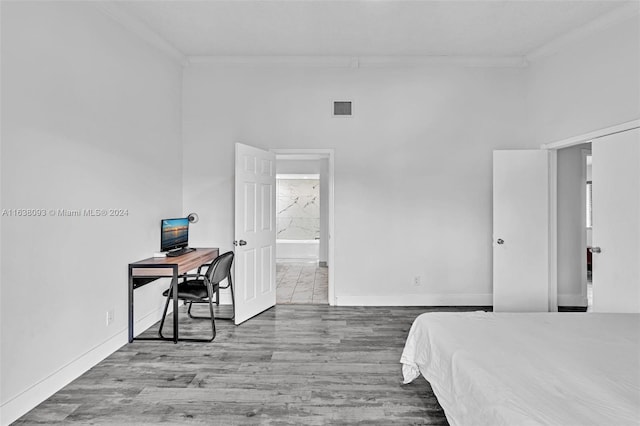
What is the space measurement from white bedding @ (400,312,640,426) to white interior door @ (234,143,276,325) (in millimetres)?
2087

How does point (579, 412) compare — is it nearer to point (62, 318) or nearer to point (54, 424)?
point (54, 424)

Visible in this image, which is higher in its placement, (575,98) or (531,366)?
(575,98)

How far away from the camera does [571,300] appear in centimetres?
425

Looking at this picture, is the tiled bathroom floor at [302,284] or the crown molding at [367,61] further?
the tiled bathroom floor at [302,284]

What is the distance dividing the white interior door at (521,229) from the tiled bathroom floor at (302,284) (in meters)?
2.24

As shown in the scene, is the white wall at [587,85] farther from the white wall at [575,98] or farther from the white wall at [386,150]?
the white wall at [386,150]

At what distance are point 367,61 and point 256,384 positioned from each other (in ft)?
12.3

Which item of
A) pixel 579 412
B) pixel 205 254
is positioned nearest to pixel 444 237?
pixel 205 254

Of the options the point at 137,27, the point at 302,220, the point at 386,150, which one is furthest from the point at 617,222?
the point at 302,220

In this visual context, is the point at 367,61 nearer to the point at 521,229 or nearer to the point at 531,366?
the point at 521,229

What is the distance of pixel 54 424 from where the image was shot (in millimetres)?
2016

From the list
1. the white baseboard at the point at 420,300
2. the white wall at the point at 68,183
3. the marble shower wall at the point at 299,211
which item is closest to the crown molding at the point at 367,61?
the white wall at the point at 68,183

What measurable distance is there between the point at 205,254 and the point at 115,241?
1005 millimetres

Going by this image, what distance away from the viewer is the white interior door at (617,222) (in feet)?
9.50
